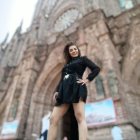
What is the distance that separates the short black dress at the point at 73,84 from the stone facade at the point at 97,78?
4858mm

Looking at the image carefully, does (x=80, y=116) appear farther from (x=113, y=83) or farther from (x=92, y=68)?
(x=113, y=83)

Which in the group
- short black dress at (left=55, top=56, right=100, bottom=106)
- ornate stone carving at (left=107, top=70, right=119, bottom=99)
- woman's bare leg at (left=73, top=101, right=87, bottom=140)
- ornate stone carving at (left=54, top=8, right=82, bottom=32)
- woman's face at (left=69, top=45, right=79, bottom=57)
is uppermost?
ornate stone carving at (left=54, top=8, right=82, bottom=32)

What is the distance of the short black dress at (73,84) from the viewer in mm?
2467

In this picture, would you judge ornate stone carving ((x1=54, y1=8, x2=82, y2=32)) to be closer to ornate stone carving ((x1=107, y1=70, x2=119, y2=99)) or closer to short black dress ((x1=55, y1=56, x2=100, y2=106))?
ornate stone carving ((x1=107, y1=70, x2=119, y2=99))

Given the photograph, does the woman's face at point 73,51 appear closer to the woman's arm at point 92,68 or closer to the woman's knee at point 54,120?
the woman's arm at point 92,68

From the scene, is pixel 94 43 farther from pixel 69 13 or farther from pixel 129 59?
pixel 69 13

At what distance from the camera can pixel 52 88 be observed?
13062mm

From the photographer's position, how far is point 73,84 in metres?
2.54

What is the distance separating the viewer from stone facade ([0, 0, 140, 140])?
7836mm

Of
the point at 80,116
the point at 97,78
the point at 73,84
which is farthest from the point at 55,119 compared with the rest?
the point at 97,78

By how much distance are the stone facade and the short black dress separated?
4.86 m

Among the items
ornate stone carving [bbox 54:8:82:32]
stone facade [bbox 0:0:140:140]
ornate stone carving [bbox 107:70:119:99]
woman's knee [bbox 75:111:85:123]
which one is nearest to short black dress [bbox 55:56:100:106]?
A: woman's knee [bbox 75:111:85:123]

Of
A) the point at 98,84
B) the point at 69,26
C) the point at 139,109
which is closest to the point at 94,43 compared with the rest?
the point at 98,84

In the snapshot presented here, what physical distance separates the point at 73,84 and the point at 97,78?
666 cm
